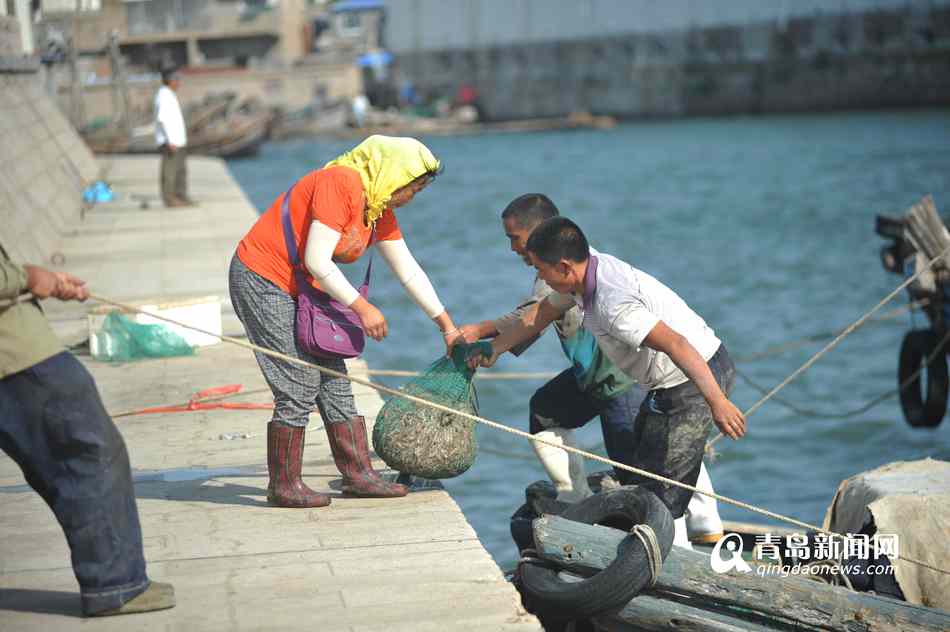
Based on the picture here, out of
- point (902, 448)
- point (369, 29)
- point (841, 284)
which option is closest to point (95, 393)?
point (902, 448)

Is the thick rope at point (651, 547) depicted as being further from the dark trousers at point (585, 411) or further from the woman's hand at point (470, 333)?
the woman's hand at point (470, 333)

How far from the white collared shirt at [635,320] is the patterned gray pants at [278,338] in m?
1.15

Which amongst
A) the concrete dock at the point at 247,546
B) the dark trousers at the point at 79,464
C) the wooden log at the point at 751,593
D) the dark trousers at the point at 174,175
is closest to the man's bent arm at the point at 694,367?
the wooden log at the point at 751,593

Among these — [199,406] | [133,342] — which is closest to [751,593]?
[199,406]

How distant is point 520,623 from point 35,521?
2301 millimetres

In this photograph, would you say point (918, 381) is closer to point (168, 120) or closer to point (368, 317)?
point (368, 317)

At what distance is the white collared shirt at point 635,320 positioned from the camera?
5234 mm

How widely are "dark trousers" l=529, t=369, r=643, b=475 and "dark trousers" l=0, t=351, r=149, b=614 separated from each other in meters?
2.45

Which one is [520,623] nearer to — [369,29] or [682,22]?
[682,22]

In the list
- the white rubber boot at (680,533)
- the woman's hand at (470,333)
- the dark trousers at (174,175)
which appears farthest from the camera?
the dark trousers at (174,175)

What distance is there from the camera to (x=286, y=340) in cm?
564

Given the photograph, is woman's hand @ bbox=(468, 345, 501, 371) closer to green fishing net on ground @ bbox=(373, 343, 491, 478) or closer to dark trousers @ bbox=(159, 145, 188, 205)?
green fishing net on ground @ bbox=(373, 343, 491, 478)

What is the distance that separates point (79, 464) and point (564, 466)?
3225 millimetres

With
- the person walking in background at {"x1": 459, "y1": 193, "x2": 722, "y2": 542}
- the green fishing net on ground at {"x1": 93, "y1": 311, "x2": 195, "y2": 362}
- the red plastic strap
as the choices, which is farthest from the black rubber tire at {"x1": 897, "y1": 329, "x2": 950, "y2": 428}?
the red plastic strap
